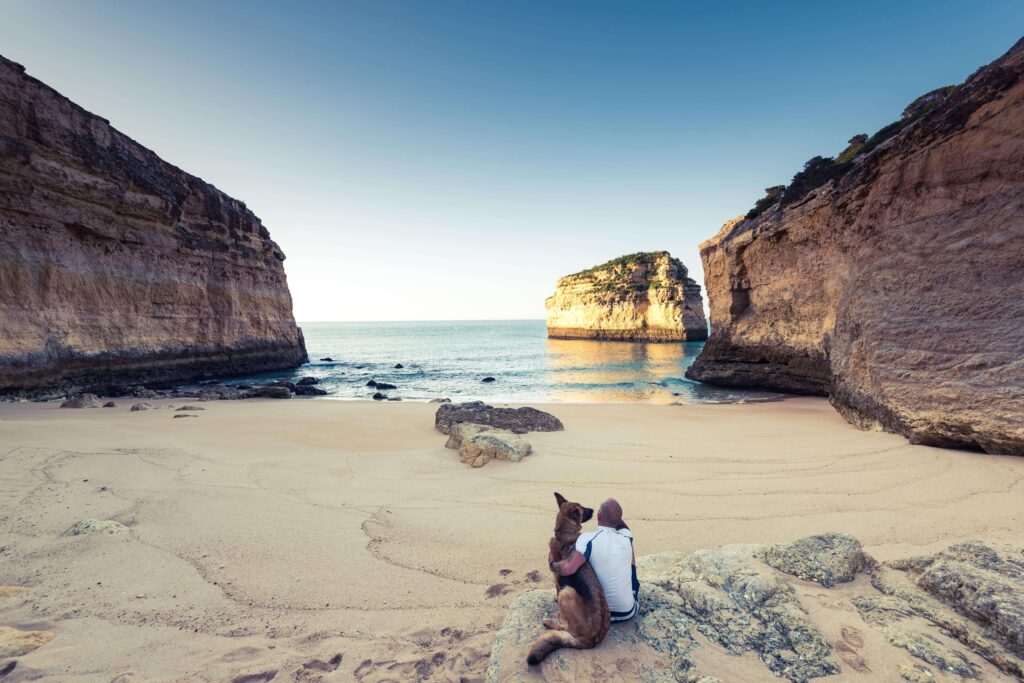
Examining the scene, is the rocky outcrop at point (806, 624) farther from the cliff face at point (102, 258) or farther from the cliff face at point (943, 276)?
the cliff face at point (102, 258)

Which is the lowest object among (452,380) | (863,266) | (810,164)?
(452,380)

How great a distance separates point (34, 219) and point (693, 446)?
24.3 meters

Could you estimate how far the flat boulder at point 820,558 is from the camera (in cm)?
316

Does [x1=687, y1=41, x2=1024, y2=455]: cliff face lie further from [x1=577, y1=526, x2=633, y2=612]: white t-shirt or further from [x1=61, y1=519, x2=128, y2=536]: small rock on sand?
[x1=61, y1=519, x2=128, y2=536]: small rock on sand

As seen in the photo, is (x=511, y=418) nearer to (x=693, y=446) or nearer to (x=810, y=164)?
(x=693, y=446)

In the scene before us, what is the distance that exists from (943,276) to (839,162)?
14.1 metres

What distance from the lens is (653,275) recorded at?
204 ft

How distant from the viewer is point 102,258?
18922mm

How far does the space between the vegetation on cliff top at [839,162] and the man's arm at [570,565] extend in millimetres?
17287

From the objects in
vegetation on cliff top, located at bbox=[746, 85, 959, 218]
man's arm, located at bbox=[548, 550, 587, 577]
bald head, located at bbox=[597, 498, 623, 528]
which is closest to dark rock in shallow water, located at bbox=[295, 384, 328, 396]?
man's arm, located at bbox=[548, 550, 587, 577]

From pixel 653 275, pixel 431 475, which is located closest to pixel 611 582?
pixel 431 475

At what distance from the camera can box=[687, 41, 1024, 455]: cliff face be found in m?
6.55

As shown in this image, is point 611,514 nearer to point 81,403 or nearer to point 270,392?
point 81,403

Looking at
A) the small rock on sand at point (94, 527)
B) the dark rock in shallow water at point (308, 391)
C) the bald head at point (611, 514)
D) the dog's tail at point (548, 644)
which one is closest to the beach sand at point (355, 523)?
the small rock on sand at point (94, 527)
